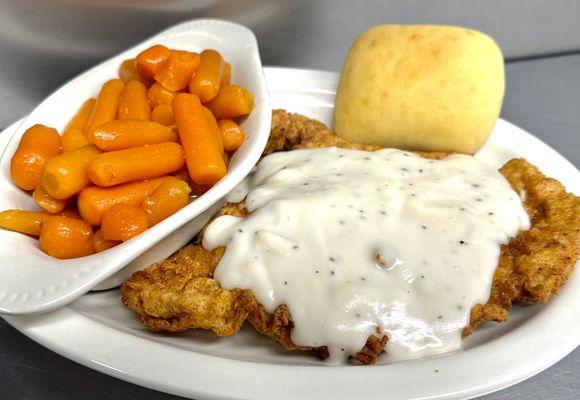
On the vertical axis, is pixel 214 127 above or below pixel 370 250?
above

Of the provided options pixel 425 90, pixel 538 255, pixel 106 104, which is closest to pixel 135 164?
pixel 106 104

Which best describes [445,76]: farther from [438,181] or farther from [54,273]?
[54,273]

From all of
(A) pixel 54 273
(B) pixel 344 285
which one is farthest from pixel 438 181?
(A) pixel 54 273

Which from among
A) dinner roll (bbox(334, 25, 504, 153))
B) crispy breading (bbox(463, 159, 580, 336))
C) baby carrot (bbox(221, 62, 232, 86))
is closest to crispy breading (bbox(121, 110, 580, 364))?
crispy breading (bbox(463, 159, 580, 336))

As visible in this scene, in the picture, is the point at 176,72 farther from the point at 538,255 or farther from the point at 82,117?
the point at 538,255

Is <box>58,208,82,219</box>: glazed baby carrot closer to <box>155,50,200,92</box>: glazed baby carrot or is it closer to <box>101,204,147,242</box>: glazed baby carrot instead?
<box>101,204,147,242</box>: glazed baby carrot

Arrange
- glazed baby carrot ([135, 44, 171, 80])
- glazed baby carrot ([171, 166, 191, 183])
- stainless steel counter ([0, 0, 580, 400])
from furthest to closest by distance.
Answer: stainless steel counter ([0, 0, 580, 400]), glazed baby carrot ([135, 44, 171, 80]), glazed baby carrot ([171, 166, 191, 183])

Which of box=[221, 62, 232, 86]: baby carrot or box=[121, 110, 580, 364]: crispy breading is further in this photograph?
box=[221, 62, 232, 86]: baby carrot
